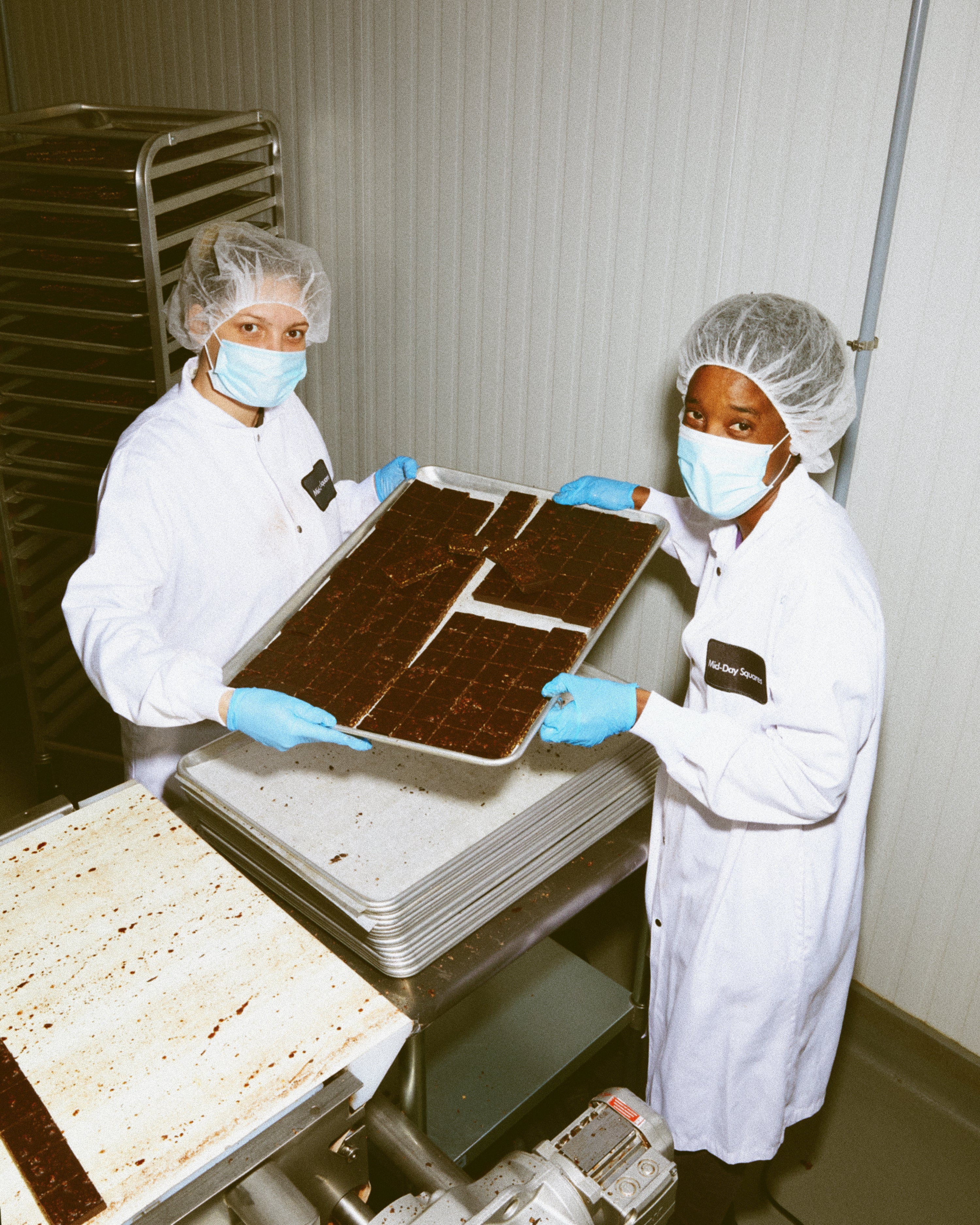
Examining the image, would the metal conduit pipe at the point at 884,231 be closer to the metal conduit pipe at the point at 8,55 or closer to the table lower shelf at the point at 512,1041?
the table lower shelf at the point at 512,1041

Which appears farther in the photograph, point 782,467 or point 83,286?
point 83,286

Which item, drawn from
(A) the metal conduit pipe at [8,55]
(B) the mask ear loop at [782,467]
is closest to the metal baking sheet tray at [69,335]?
(A) the metal conduit pipe at [8,55]

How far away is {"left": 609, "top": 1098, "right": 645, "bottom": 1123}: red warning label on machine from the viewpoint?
1241mm

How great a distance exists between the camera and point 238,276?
2.14 metres

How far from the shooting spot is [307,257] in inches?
88.8

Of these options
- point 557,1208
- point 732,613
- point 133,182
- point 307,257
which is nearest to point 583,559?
point 732,613

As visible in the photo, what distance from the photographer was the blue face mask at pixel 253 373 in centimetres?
217

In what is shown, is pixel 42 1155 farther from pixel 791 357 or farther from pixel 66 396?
pixel 66 396

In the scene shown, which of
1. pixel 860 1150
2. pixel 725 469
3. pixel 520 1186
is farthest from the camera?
pixel 860 1150

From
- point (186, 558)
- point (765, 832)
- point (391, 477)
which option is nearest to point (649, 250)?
point (391, 477)

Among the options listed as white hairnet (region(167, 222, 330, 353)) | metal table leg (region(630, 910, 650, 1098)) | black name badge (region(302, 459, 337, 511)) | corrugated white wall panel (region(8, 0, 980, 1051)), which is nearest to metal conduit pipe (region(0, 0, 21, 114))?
corrugated white wall panel (region(8, 0, 980, 1051))

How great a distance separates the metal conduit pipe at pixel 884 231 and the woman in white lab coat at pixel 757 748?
419 millimetres

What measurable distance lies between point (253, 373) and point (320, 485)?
1.26 feet

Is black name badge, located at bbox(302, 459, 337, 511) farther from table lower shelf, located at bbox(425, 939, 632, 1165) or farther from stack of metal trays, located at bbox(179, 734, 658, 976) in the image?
table lower shelf, located at bbox(425, 939, 632, 1165)
